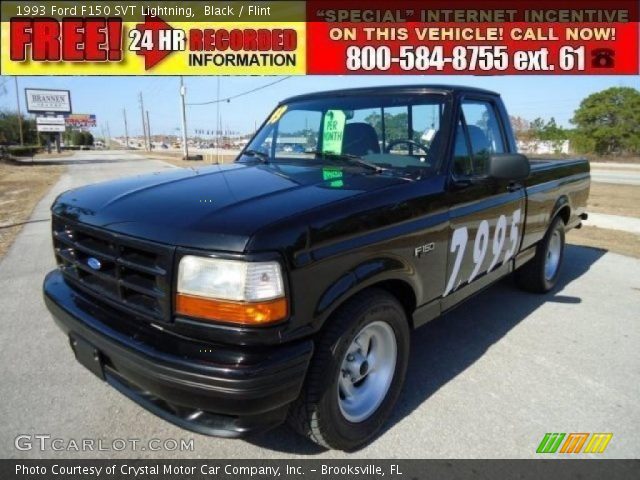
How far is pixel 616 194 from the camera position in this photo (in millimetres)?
14438

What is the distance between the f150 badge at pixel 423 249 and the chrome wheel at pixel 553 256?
2777mm

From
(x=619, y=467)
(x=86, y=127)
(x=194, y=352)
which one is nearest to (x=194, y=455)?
(x=194, y=352)

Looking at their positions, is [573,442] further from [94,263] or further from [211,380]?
[94,263]

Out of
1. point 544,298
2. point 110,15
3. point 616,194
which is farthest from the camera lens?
point 616,194

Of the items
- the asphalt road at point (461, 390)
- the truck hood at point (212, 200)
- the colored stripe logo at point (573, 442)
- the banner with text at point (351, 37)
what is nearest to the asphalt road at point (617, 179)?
the banner with text at point (351, 37)

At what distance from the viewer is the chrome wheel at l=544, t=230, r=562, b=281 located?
5.04 meters

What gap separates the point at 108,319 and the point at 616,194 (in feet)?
52.6

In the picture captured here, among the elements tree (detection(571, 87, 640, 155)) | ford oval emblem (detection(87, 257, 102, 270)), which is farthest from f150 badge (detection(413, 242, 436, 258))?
tree (detection(571, 87, 640, 155))

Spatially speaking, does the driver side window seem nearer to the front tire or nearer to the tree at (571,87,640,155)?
the front tire

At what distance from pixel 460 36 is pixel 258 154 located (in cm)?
870

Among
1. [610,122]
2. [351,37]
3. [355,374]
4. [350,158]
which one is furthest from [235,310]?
[610,122]

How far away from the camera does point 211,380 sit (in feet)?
6.11

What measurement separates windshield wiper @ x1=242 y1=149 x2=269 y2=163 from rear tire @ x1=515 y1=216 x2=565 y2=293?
116 inches

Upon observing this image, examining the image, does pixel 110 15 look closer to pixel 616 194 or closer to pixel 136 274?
pixel 136 274
